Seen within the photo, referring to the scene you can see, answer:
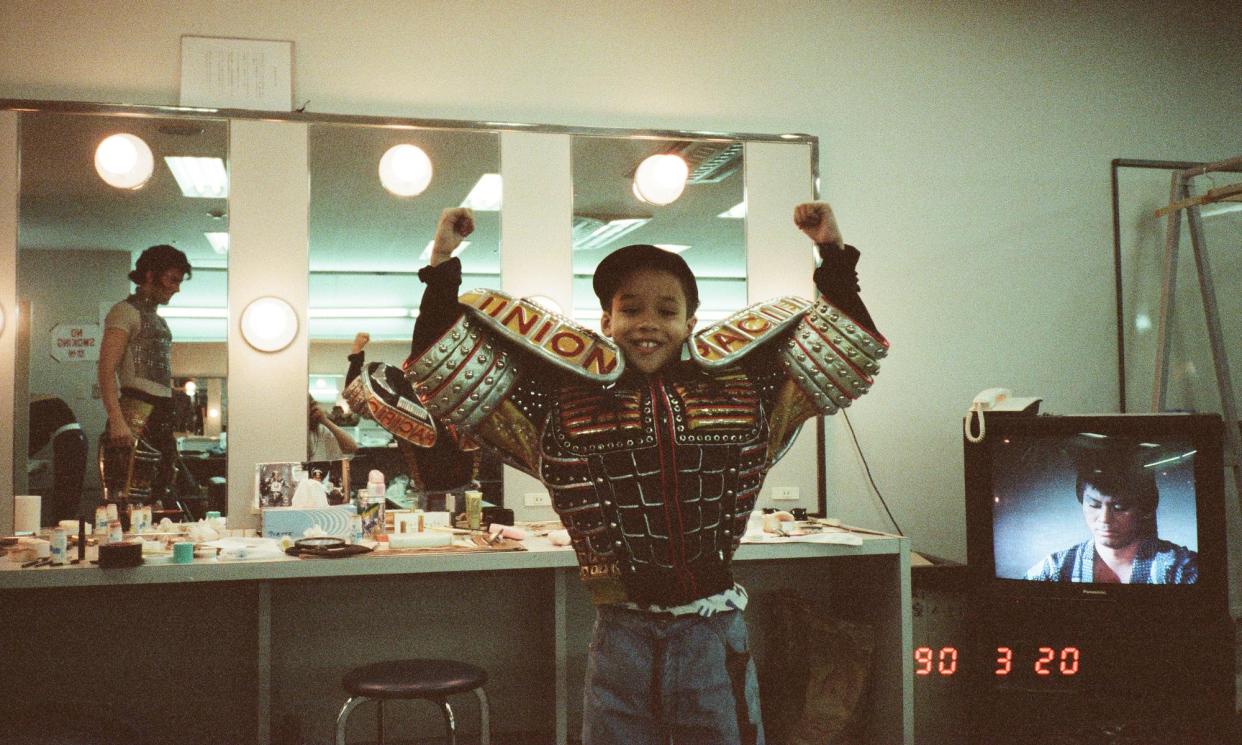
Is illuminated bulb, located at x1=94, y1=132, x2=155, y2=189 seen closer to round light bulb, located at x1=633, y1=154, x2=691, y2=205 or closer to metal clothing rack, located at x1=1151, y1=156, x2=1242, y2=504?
round light bulb, located at x1=633, y1=154, x2=691, y2=205

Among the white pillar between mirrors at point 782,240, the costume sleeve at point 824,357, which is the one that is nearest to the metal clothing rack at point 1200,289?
the white pillar between mirrors at point 782,240

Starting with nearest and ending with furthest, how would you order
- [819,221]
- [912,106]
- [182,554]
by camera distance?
[819,221], [182,554], [912,106]

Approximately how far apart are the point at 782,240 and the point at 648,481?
9.18 feet

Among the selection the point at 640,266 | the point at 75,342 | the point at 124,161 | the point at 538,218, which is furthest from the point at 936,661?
the point at 124,161

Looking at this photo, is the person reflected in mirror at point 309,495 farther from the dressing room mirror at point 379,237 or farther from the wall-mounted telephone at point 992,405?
the wall-mounted telephone at point 992,405

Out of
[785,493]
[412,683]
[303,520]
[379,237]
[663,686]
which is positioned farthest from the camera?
[785,493]

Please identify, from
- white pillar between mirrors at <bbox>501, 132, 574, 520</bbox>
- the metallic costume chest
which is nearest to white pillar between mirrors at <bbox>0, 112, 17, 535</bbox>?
white pillar between mirrors at <bbox>501, 132, 574, 520</bbox>

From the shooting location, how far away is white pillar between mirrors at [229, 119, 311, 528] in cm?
372

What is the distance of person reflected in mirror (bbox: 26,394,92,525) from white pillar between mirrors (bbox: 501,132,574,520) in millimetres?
1817

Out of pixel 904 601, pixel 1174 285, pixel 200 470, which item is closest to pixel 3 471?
pixel 200 470

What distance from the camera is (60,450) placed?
11.8ft

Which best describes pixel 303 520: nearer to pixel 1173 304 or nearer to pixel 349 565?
pixel 349 565

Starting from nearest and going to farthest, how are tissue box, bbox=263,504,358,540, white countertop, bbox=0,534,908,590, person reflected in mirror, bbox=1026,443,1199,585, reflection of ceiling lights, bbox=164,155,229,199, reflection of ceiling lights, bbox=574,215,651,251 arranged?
white countertop, bbox=0,534,908,590, tissue box, bbox=263,504,358,540, person reflected in mirror, bbox=1026,443,1199,585, reflection of ceiling lights, bbox=164,155,229,199, reflection of ceiling lights, bbox=574,215,651,251

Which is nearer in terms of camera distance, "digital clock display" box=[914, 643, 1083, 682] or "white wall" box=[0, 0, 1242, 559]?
"digital clock display" box=[914, 643, 1083, 682]
